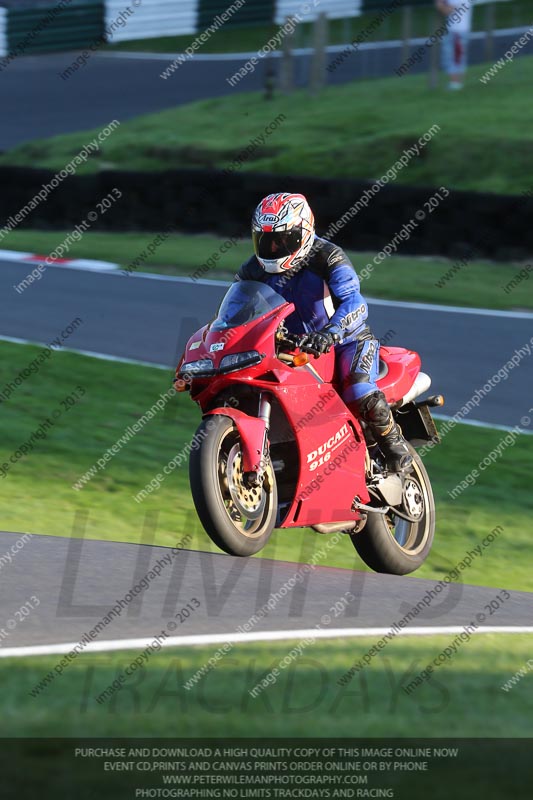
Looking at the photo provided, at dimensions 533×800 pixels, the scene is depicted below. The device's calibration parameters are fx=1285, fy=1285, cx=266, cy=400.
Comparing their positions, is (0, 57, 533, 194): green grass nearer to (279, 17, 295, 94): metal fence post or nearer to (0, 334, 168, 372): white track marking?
(279, 17, 295, 94): metal fence post

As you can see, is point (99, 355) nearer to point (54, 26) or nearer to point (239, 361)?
point (239, 361)

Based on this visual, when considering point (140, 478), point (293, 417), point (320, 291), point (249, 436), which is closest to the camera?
point (249, 436)

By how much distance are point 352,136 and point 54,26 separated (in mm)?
13198

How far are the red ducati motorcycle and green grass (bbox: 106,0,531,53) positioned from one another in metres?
26.4

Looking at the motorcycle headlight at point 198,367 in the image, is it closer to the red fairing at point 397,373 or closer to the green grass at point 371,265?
the red fairing at point 397,373

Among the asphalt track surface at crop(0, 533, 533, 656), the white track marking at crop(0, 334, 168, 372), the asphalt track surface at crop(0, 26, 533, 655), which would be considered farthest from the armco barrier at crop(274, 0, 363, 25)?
the asphalt track surface at crop(0, 533, 533, 656)

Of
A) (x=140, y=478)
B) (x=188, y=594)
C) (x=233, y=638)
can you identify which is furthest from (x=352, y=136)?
(x=233, y=638)

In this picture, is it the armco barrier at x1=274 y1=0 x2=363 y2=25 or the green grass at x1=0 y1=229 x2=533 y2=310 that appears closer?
the green grass at x1=0 y1=229 x2=533 y2=310

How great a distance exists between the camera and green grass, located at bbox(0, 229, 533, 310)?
1551cm

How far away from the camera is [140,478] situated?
8859 mm

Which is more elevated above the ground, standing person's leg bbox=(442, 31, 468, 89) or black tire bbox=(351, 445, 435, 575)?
black tire bbox=(351, 445, 435, 575)

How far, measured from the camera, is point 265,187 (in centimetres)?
1794

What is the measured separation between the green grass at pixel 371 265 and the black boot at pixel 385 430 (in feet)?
27.3

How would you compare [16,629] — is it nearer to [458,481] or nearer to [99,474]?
[99,474]
